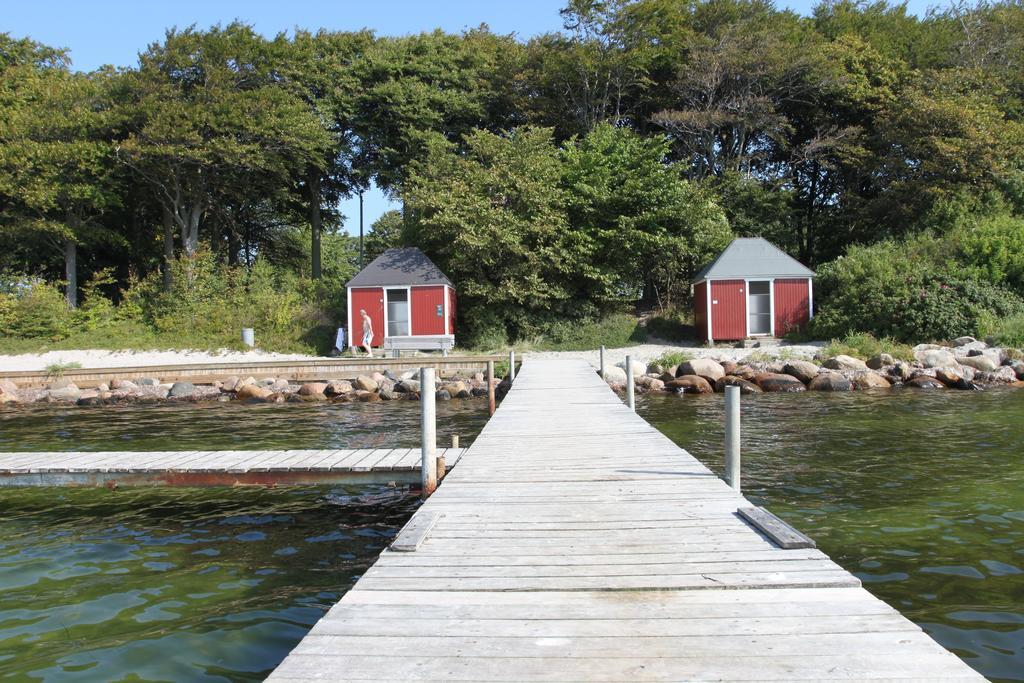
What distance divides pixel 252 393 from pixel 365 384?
3016mm

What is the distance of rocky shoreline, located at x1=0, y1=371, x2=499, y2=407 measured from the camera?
1805 centimetres

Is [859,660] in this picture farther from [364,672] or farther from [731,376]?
[731,376]

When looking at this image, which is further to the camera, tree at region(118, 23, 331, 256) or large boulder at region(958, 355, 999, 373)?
tree at region(118, 23, 331, 256)

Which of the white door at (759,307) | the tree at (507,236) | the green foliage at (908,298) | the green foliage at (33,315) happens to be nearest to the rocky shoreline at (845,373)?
the green foliage at (908,298)

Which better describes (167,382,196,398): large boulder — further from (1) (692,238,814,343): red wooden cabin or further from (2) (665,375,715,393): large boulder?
(1) (692,238,814,343): red wooden cabin

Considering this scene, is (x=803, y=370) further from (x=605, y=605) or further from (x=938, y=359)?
(x=605, y=605)

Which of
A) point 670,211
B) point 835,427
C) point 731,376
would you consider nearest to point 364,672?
point 835,427

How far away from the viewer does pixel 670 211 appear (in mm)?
27078

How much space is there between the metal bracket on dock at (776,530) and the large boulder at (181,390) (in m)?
17.3

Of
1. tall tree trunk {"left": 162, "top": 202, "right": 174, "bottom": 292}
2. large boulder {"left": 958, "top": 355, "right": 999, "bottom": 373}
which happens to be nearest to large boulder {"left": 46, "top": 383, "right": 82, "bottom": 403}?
tall tree trunk {"left": 162, "top": 202, "right": 174, "bottom": 292}

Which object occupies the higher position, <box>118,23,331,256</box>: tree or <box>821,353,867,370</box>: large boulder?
<box>118,23,331,256</box>: tree

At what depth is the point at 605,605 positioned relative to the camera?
328 cm

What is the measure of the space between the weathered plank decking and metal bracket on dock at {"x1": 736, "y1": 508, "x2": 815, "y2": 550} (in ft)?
0.19

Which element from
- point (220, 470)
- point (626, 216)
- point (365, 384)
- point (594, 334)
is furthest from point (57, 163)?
point (220, 470)
